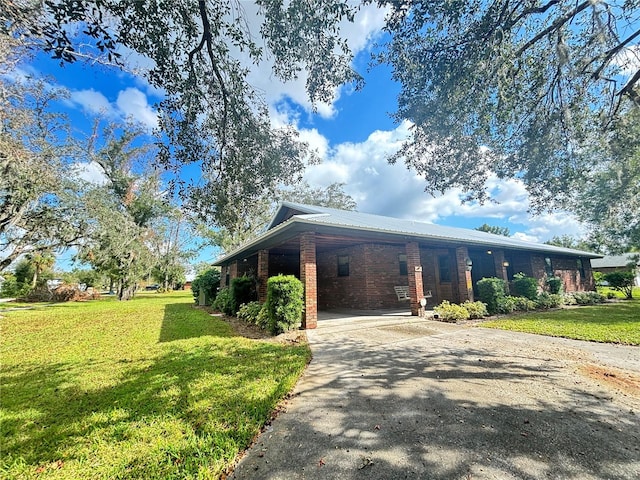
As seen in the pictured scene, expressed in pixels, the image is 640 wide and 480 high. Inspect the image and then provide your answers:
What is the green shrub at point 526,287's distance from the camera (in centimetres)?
1242

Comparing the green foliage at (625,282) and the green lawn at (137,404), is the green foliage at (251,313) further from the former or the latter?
the green foliage at (625,282)

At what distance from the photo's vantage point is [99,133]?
19.7m

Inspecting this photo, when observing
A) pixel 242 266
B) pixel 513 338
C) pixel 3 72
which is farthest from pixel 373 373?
pixel 242 266

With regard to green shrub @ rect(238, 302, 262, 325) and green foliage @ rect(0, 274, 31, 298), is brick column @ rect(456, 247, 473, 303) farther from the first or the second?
green foliage @ rect(0, 274, 31, 298)

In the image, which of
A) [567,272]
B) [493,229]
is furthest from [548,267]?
[493,229]

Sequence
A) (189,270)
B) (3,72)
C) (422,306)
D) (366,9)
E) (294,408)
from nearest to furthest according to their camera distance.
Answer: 1. (294,408)
2. (366,9)
3. (3,72)
4. (422,306)
5. (189,270)

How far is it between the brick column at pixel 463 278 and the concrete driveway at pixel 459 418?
224 inches

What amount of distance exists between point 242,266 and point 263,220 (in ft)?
47.0

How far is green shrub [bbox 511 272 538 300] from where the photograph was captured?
12421 millimetres

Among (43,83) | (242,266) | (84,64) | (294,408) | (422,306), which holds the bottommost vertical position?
(294,408)

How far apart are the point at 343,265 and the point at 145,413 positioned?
33.9 ft

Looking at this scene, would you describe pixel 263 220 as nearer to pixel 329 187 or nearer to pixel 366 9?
pixel 329 187

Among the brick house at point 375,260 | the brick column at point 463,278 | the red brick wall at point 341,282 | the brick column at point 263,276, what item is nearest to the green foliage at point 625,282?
the brick house at point 375,260

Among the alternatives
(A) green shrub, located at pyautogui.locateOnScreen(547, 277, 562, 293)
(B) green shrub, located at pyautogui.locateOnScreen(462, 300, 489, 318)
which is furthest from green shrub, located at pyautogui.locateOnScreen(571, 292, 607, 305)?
(B) green shrub, located at pyautogui.locateOnScreen(462, 300, 489, 318)
